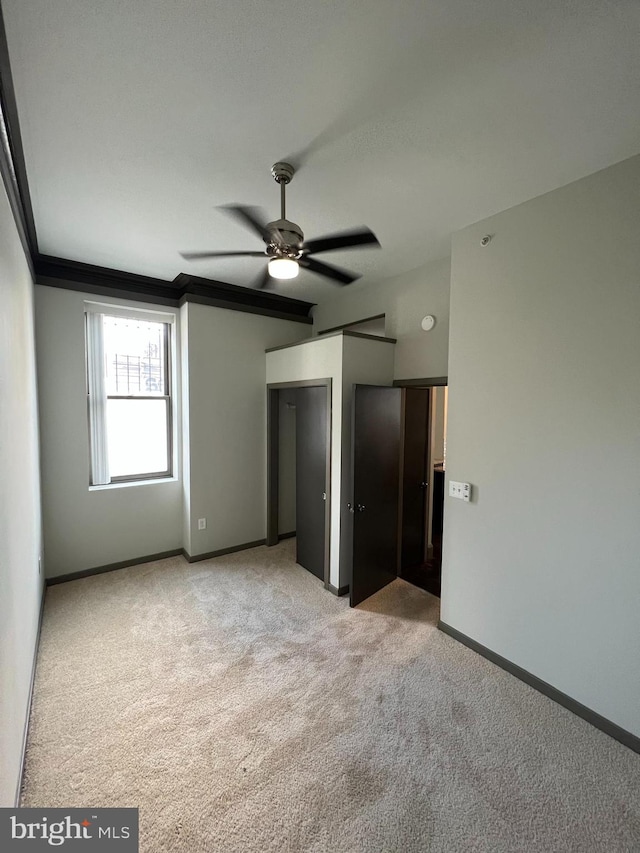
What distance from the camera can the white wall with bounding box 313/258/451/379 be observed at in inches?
123

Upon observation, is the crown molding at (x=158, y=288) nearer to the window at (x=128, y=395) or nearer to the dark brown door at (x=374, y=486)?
the window at (x=128, y=395)

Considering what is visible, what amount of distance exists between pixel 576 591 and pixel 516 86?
8.04ft

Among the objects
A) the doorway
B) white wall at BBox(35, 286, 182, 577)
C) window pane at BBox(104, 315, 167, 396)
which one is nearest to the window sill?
white wall at BBox(35, 286, 182, 577)

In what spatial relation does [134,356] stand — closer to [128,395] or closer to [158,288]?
[128,395]

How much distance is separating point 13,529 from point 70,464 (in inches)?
79.3

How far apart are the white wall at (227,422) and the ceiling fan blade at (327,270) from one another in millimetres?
1164

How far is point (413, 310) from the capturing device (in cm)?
338

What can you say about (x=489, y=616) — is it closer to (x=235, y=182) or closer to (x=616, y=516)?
(x=616, y=516)

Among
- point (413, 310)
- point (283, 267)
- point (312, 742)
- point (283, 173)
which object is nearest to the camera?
point (312, 742)

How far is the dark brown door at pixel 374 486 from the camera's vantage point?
301 centimetres

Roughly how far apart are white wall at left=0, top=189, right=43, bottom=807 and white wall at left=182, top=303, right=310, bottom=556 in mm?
1689

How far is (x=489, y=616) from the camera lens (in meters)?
2.42

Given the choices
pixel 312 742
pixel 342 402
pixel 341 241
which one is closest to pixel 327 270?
pixel 341 241

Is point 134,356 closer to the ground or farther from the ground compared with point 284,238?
closer to the ground
